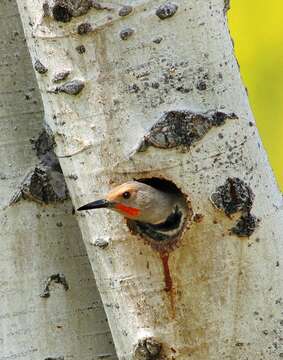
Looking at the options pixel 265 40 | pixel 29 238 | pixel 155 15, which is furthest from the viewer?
pixel 265 40

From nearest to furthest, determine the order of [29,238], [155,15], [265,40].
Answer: [155,15] → [29,238] → [265,40]

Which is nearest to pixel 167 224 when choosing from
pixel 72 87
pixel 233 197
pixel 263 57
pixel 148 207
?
pixel 148 207

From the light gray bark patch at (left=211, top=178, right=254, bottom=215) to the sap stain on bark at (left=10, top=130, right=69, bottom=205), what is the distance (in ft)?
1.50

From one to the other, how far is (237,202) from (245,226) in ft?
0.15

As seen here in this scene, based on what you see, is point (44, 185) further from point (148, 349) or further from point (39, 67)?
point (148, 349)

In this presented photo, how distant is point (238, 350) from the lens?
2.26 m

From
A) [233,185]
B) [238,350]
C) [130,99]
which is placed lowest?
[238,350]

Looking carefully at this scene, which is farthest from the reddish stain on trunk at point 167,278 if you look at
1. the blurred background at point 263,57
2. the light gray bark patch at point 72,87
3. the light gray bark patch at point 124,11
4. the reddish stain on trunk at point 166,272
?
the blurred background at point 263,57

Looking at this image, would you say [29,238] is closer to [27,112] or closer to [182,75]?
[27,112]

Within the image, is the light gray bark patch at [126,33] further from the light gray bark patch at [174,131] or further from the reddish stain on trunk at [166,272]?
the reddish stain on trunk at [166,272]

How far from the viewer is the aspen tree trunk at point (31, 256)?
102 inches

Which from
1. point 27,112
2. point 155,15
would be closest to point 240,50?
point 27,112

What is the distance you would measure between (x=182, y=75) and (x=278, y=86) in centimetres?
360

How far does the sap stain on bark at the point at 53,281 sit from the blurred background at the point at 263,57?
3129 millimetres
